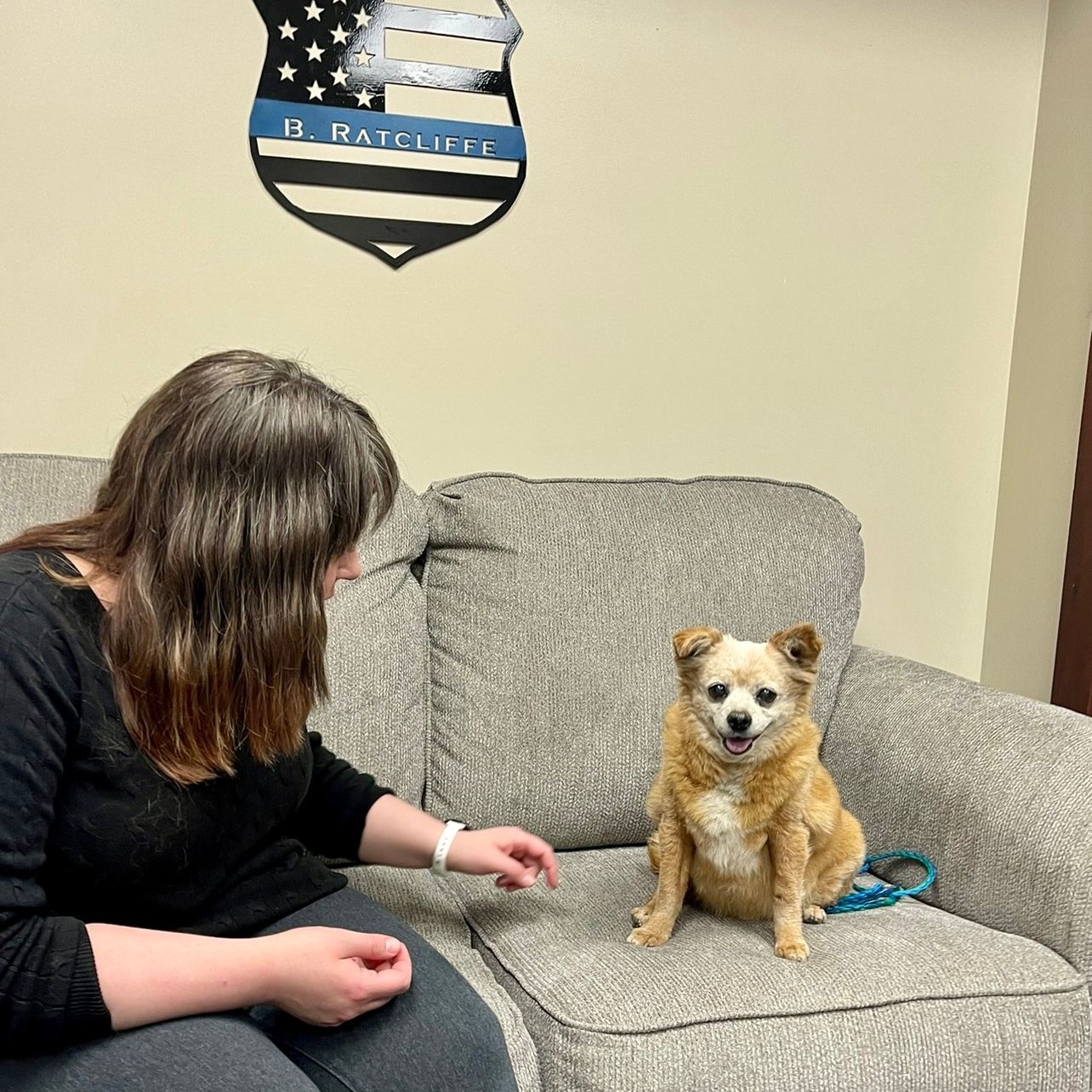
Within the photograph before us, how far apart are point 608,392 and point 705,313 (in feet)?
0.86

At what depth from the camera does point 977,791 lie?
5.19 feet

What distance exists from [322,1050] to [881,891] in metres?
0.90

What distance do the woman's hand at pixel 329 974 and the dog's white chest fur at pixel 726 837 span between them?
1.68 ft

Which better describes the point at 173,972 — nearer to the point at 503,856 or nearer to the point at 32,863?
the point at 32,863

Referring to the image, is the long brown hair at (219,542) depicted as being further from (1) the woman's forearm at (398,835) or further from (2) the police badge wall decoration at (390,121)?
(2) the police badge wall decoration at (390,121)

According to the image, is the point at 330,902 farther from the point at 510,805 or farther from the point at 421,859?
the point at 510,805

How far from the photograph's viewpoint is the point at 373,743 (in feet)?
5.40

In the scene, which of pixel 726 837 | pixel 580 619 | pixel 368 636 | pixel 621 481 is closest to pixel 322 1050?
pixel 726 837

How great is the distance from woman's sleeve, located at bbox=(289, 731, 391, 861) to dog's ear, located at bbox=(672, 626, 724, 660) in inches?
16.5

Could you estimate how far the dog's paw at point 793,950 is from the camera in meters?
1.36

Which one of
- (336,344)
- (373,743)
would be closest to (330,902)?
(373,743)

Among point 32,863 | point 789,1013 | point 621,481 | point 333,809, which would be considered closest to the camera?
point 32,863

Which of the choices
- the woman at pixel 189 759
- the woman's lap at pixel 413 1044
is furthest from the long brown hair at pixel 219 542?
the woman's lap at pixel 413 1044

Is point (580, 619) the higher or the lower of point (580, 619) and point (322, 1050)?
the higher
